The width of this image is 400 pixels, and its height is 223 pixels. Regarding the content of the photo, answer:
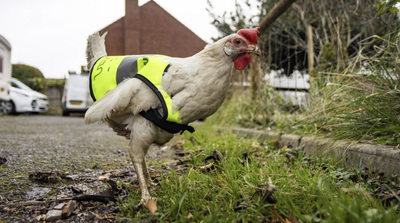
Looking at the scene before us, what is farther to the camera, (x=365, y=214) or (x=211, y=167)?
(x=211, y=167)

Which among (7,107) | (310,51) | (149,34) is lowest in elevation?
(7,107)

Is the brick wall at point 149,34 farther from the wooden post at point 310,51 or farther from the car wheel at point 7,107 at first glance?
the wooden post at point 310,51

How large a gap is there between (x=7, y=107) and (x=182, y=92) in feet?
40.8

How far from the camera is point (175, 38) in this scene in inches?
754

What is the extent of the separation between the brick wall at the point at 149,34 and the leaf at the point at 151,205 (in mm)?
16995

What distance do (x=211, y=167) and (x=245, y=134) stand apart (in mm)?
2286

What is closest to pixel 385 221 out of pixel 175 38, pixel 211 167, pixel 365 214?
pixel 365 214

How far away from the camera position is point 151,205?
145 cm

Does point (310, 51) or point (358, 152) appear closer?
point (358, 152)

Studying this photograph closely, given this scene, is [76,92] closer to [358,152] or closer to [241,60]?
[241,60]

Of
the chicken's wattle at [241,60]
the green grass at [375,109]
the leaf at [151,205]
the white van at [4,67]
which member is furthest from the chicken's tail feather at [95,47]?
the white van at [4,67]

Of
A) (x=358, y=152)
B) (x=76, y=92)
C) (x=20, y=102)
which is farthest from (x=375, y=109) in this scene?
(x=20, y=102)

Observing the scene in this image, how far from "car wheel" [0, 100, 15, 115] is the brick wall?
23.1 ft

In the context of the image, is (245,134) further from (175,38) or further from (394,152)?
(175,38)
